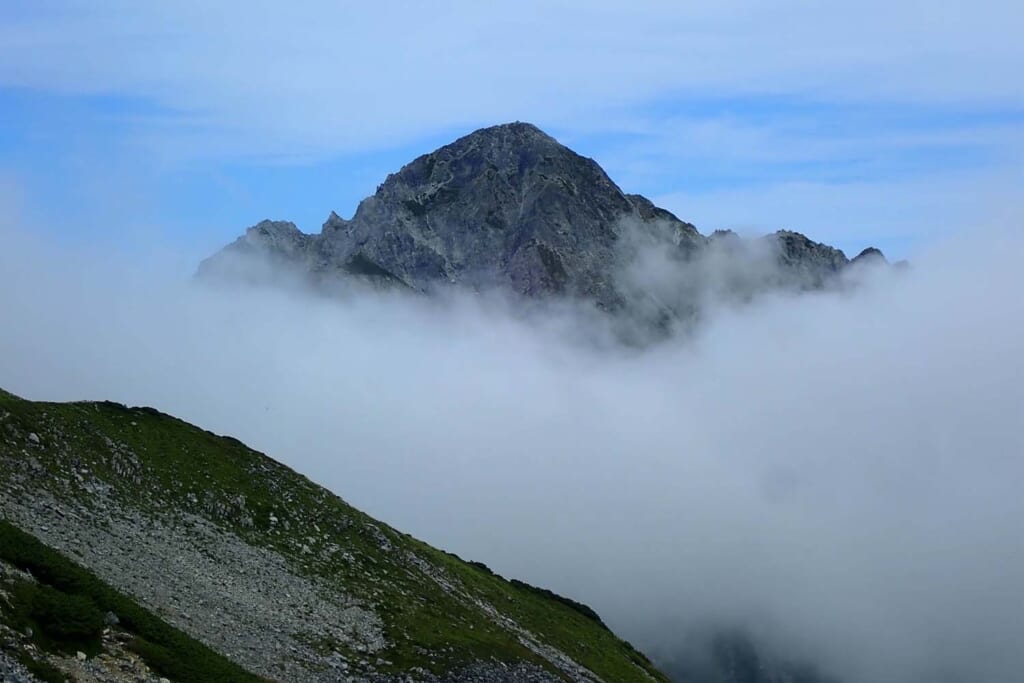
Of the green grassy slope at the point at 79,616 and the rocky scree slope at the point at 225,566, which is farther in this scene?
the rocky scree slope at the point at 225,566

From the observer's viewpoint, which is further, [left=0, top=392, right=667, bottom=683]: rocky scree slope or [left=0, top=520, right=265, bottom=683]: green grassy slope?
[left=0, top=392, right=667, bottom=683]: rocky scree slope

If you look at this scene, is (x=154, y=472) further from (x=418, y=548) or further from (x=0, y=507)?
(x=418, y=548)

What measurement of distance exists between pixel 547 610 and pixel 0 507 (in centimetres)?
5692

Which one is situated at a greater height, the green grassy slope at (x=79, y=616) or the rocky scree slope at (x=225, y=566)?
Answer: the rocky scree slope at (x=225, y=566)

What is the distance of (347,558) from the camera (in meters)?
70.4

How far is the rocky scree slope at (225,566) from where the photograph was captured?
48.8 m

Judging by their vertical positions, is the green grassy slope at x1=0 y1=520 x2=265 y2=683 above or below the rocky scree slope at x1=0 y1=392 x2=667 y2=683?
below

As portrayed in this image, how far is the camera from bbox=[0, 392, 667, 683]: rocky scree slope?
48.8 meters

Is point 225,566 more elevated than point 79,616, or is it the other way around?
point 225,566

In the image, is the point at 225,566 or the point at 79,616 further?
the point at 225,566

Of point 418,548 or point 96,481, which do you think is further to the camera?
point 418,548

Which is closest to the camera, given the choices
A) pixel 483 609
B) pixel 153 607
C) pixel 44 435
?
pixel 153 607

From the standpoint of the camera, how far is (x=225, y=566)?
61.3 m

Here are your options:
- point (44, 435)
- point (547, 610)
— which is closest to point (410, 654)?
point (44, 435)
